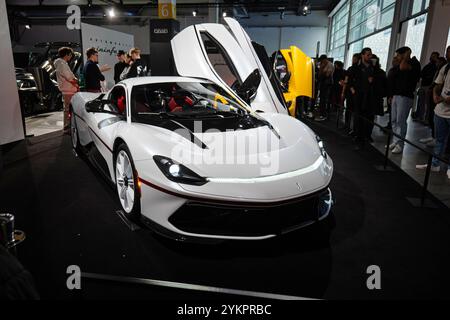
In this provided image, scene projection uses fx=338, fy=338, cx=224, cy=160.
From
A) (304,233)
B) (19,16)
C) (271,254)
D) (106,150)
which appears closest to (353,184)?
(304,233)

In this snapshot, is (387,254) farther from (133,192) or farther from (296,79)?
(296,79)

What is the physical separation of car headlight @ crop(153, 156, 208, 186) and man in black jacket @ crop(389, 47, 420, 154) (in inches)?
147

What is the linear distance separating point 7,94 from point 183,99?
11.4ft

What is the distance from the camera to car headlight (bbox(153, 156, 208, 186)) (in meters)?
2.01

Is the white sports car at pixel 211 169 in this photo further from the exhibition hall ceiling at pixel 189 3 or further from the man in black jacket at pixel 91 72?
the exhibition hall ceiling at pixel 189 3

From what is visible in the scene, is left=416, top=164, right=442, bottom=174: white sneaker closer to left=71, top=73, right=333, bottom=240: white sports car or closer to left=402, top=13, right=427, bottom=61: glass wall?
left=71, top=73, right=333, bottom=240: white sports car

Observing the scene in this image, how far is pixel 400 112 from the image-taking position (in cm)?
488

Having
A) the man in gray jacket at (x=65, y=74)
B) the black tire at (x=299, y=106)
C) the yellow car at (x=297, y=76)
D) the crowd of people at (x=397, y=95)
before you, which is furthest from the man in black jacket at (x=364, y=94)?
the man in gray jacket at (x=65, y=74)

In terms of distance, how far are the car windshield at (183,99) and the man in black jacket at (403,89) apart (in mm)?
2786

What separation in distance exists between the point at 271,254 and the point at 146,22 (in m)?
19.1

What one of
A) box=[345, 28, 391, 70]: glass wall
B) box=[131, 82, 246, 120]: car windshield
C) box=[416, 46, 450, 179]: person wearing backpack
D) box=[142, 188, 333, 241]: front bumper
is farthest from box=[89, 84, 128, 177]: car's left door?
box=[345, 28, 391, 70]: glass wall

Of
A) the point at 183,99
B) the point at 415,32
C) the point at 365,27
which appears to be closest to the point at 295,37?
the point at 365,27

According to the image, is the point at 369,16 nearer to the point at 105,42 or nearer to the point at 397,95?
the point at 397,95

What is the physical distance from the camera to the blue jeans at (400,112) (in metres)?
4.82
